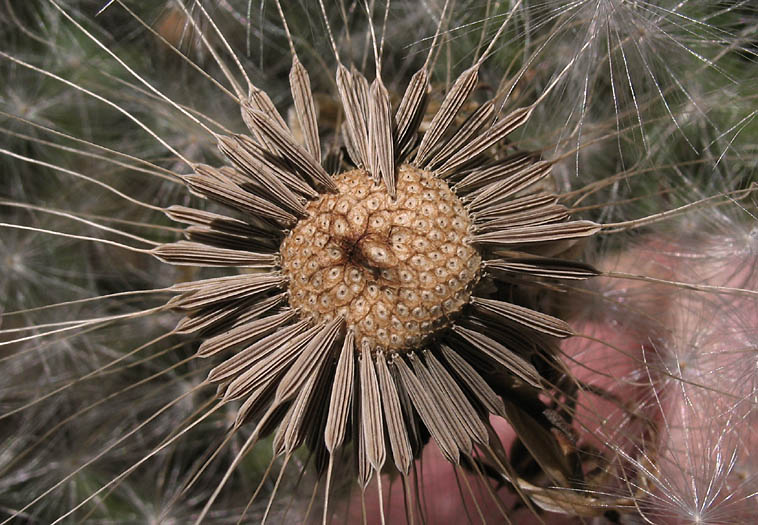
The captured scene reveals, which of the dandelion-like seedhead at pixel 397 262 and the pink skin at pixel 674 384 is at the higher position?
the dandelion-like seedhead at pixel 397 262

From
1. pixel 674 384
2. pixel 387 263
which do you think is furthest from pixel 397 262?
pixel 674 384

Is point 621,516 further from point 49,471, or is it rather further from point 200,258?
point 49,471

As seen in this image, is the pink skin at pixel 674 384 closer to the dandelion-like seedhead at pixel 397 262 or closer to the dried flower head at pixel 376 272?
the dandelion-like seedhead at pixel 397 262

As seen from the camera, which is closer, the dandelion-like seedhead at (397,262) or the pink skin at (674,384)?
the dandelion-like seedhead at (397,262)

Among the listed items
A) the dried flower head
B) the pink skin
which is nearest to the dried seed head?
the dried flower head

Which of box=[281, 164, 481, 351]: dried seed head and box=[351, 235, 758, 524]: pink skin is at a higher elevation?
box=[281, 164, 481, 351]: dried seed head

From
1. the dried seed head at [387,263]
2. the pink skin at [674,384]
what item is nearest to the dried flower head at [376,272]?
the dried seed head at [387,263]

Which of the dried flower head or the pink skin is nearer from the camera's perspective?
the dried flower head

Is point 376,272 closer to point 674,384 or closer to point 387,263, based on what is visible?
point 387,263

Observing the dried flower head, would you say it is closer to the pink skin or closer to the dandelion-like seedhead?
the dandelion-like seedhead
